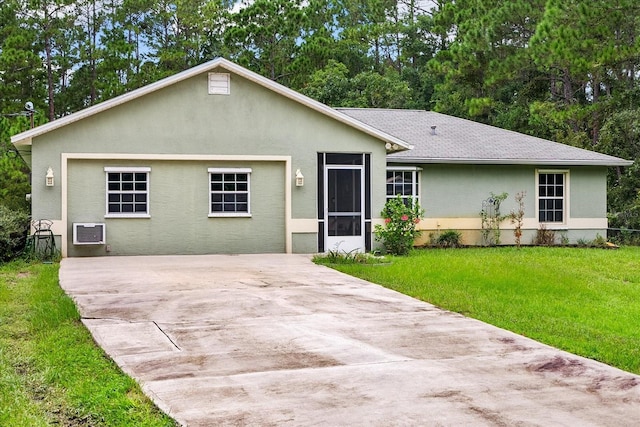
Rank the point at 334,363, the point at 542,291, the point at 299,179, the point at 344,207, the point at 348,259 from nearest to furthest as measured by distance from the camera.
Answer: the point at 334,363, the point at 542,291, the point at 348,259, the point at 299,179, the point at 344,207

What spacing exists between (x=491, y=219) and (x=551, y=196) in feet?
6.76

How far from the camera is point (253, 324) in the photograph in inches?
326

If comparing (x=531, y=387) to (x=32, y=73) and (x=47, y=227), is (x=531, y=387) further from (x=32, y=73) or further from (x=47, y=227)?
(x=32, y=73)

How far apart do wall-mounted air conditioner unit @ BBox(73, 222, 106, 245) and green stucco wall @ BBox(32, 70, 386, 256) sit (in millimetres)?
307

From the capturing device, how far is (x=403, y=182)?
64.4 ft

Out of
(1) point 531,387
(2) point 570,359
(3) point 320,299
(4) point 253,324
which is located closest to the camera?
(1) point 531,387

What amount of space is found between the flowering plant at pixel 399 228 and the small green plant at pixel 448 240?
95.0 inches

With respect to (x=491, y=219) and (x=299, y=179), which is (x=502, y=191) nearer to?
(x=491, y=219)

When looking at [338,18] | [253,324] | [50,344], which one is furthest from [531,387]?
[338,18]

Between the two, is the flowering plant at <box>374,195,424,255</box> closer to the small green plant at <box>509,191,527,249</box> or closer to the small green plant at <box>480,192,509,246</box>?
the small green plant at <box>480,192,509,246</box>

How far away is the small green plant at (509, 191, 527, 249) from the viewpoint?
20000 millimetres

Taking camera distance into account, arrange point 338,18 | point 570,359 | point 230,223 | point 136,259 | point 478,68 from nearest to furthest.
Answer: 1. point 570,359
2. point 136,259
3. point 230,223
4. point 478,68
5. point 338,18

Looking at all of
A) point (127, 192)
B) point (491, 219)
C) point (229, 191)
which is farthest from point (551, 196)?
A: point (127, 192)

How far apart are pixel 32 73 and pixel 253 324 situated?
29936mm
